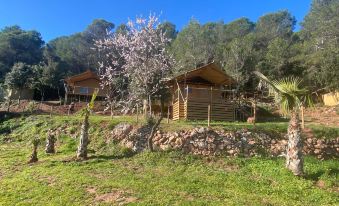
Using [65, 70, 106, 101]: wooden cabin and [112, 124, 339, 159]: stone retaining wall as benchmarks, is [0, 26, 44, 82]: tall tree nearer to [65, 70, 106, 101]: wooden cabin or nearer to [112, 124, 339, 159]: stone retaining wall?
[65, 70, 106, 101]: wooden cabin

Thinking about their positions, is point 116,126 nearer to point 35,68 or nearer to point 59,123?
point 59,123

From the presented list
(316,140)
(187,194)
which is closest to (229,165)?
(187,194)

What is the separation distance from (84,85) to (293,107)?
115 feet

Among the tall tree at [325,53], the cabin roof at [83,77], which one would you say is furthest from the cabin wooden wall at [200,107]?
the cabin roof at [83,77]

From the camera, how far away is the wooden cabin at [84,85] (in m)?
44.2

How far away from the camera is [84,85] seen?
45156 mm

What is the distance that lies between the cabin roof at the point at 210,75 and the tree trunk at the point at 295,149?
1205cm

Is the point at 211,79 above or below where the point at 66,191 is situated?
above

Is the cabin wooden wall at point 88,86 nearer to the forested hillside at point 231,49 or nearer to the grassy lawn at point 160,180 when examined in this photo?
the forested hillside at point 231,49

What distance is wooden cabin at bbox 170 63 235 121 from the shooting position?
24.2 metres

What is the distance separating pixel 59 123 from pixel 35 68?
89.0 ft

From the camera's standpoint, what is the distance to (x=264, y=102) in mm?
36531

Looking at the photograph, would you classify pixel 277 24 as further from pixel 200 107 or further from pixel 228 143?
pixel 228 143

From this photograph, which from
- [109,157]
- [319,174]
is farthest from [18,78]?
[319,174]
